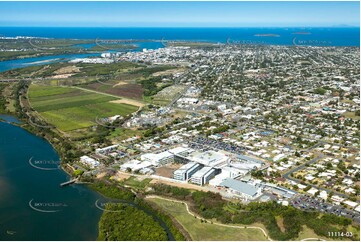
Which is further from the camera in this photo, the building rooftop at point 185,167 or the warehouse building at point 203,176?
the building rooftop at point 185,167

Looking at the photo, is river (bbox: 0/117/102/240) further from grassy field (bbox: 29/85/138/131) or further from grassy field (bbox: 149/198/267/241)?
grassy field (bbox: 29/85/138/131)

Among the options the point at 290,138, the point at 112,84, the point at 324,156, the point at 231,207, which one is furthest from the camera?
the point at 112,84

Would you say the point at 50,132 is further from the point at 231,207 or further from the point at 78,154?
the point at 231,207

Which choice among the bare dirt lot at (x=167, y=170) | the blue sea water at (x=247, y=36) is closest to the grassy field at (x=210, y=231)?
the bare dirt lot at (x=167, y=170)

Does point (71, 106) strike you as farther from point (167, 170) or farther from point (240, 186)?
point (240, 186)

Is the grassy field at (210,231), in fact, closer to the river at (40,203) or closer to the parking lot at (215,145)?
the river at (40,203)

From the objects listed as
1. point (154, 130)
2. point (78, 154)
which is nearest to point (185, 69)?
point (154, 130)

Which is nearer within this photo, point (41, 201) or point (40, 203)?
point (40, 203)

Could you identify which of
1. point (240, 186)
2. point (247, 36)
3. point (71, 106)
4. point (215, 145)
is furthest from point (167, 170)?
point (247, 36)

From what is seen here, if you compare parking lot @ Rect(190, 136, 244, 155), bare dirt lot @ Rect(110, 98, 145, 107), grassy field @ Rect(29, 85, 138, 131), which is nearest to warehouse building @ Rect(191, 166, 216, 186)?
parking lot @ Rect(190, 136, 244, 155)
